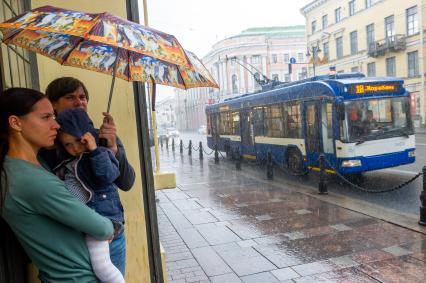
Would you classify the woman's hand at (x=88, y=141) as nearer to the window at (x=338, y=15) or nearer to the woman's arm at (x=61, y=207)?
the woman's arm at (x=61, y=207)

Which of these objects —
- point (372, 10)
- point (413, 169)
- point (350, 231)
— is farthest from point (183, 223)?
point (372, 10)

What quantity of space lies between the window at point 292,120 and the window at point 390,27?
2867cm

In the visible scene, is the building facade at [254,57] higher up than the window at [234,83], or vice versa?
the building facade at [254,57]

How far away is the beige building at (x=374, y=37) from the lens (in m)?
33.8

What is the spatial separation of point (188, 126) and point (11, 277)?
95.6 m

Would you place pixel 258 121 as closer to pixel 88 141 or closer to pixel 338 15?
pixel 88 141

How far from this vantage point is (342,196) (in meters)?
9.09

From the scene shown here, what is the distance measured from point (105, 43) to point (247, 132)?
45.5ft

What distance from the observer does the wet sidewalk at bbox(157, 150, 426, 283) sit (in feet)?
16.2

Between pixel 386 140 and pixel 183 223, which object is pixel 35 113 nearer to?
pixel 183 223

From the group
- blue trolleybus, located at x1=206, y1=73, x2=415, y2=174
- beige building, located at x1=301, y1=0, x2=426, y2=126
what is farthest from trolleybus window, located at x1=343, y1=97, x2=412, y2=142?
beige building, located at x1=301, y1=0, x2=426, y2=126


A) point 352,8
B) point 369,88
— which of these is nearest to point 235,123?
point 369,88

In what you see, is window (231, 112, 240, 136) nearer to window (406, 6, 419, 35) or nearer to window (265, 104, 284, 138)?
window (265, 104, 284, 138)

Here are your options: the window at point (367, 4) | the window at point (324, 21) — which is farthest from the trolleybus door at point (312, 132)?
the window at point (324, 21)
